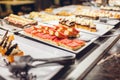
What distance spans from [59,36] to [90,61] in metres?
0.43

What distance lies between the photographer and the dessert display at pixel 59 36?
1.44 meters

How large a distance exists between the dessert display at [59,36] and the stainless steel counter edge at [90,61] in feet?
0.48

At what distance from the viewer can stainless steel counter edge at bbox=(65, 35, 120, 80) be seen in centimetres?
109

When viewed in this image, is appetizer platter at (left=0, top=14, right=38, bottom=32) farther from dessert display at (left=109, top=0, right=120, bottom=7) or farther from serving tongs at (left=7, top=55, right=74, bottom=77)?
dessert display at (left=109, top=0, right=120, bottom=7)

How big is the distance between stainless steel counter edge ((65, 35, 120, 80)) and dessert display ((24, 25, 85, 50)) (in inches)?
5.8

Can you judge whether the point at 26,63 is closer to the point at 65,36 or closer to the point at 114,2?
the point at 65,36

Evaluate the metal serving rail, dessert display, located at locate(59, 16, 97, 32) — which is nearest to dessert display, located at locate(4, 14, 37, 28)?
dessert display, located at locate(59, 16, 97, 32)

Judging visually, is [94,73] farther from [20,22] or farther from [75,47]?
[20,22]

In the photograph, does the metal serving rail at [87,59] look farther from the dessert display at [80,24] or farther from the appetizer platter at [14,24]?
the appetizer platter at [14,24]

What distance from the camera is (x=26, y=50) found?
142 cm

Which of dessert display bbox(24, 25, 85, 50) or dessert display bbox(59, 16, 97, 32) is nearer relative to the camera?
dessert display bbox(24, 25, 85, 50)

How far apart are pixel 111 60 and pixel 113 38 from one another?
33cm

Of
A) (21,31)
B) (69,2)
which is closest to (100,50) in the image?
(21,31)

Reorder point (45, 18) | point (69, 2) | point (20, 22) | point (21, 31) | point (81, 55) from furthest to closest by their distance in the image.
Answer: point (69, 2) → point (45, 18) → point (20, 22) → point (21, 31) → point (81, 55)
